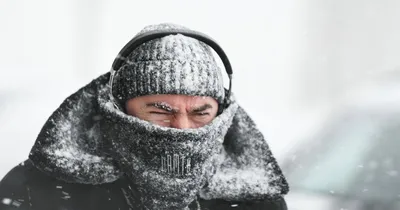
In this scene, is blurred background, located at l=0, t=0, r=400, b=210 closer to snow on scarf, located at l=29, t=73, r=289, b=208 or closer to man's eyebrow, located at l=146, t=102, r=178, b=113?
snow on scarf, located at l=29, t=73, r=289, b=208

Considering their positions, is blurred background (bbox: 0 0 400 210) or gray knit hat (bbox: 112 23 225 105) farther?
blurred background (bbox: 0 0 400 210)

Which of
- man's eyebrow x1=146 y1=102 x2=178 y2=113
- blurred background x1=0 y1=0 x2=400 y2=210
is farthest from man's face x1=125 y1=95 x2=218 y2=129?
blurred background x1=0 y1=0 x2=400 y2=210

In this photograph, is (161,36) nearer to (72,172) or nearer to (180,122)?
(180,122)

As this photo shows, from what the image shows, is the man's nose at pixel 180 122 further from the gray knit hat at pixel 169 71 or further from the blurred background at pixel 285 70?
the blurred background at pixel 285 70

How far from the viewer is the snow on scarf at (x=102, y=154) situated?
80 cm

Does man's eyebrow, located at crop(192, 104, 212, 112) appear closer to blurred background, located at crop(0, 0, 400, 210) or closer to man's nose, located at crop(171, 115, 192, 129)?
man's nose, located at crop(171, 115, 192, 129)

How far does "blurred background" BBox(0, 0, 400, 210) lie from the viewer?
2.77ft

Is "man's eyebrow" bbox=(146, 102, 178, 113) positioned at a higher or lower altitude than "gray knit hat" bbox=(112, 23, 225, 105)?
lower

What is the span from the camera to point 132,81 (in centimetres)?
76

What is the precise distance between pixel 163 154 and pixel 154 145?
19 mm

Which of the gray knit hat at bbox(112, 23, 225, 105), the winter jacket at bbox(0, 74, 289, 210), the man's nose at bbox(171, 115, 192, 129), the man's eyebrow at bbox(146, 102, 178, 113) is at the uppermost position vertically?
the gray knit hat at bbox(112, 23, 225, 105)

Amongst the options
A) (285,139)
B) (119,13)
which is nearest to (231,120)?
(285,139)

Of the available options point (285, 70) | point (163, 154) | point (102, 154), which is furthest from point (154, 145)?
point (285, 70)

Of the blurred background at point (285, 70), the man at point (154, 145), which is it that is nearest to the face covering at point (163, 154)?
the man at point (154, 145)
